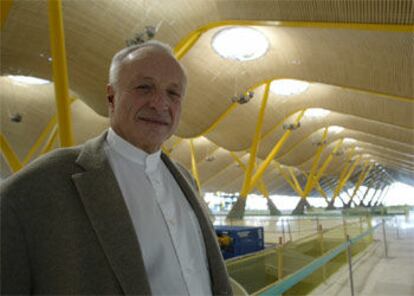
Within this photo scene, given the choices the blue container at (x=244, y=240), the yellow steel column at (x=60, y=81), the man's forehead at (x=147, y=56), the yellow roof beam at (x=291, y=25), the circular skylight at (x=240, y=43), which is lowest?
the blue container at (x=244, y=240)

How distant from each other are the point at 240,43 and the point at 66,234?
18.9m

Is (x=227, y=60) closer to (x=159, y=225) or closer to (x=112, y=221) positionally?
(x=159, y=225)

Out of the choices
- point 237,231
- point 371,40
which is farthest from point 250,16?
point 237,231

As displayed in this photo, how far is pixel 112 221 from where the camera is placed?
4.46ft

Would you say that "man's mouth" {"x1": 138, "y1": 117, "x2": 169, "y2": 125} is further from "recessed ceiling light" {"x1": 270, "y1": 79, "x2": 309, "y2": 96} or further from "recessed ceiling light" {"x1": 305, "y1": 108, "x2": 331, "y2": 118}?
"recessed ceiling light" {"x1": 305, "y1": 108, "x2": 331, "y2": 118}

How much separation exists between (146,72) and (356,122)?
125 feet

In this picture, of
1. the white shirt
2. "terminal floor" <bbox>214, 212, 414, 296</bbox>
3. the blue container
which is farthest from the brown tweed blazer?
the blue container

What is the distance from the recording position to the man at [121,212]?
1.21 m

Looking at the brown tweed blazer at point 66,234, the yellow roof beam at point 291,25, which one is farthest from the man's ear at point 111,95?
the yellow roof beam at point 291,25

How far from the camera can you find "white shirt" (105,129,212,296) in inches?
59.6

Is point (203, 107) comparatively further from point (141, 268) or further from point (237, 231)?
point (141, 268)

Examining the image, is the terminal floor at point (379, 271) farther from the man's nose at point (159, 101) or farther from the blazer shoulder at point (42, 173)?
the blazer shoulder at point (42, 173)

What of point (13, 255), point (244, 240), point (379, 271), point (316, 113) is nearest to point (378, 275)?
point (379, 271)

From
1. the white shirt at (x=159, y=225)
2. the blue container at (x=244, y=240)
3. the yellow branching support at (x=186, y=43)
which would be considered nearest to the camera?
the white shirt at (x=159, y=225)
